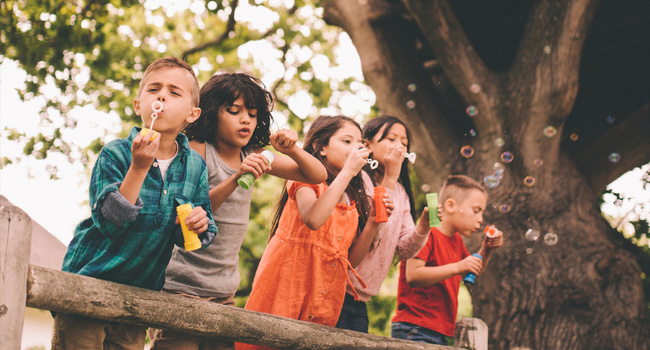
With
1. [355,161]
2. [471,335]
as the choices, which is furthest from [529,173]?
[355,161]

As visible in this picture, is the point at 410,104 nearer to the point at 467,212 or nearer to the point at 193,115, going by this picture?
the point at 467,212

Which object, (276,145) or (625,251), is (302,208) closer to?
(276,145)

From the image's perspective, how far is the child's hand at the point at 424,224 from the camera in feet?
10.5

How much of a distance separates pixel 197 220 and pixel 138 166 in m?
0.25

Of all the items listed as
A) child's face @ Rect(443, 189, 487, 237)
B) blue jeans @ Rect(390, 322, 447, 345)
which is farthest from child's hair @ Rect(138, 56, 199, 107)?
child's face @ Rect(443, 189, 487, 237)

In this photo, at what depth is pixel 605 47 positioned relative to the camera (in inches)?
209

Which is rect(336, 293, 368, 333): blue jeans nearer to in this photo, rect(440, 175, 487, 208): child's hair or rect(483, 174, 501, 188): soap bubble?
rect(440, 175, 487, 208): child's hair

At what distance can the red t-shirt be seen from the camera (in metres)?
3.39

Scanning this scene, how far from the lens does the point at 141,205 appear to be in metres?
1.89

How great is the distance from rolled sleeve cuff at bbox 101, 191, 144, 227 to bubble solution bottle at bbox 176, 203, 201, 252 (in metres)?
0.16

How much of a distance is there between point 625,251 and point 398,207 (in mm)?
2223

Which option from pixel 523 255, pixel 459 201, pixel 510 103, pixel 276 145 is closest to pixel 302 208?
pixel 276 145

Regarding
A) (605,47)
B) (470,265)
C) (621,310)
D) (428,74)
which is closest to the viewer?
(470,265)

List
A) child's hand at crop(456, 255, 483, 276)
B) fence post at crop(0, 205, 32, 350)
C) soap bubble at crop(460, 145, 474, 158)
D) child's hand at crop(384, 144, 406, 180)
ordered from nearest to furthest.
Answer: fence post at crop(0, 205, 32, 350) < child's hand at crop(384, 144, 406, 180) < child's hand at crop(456, 255, 483, 276) < soap bubble at crop(460, 145, 474, 158)
